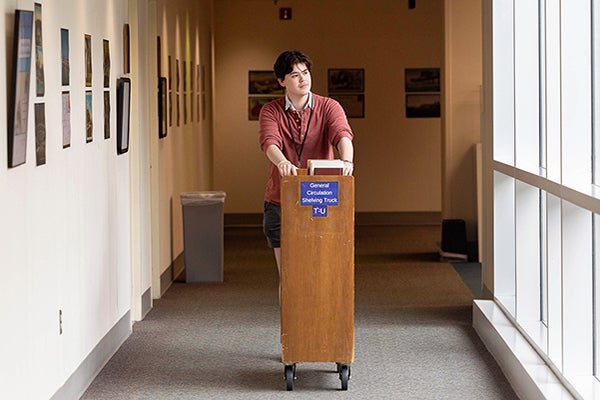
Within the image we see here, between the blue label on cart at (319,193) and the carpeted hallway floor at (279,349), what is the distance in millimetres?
1086

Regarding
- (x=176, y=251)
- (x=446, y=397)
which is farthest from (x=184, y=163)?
(x=446, y=397)

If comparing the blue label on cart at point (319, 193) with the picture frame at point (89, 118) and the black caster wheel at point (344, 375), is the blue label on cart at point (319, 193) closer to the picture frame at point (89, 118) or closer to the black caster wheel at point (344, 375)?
the black caster wheel at point (344, 375)

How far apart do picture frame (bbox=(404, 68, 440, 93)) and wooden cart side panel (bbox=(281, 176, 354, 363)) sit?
11088 mm

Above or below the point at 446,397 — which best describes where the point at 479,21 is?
above

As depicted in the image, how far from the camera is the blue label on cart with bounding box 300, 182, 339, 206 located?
21.2 ft

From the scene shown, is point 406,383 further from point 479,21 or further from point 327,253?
point 479,21

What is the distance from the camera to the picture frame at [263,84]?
17469 mm

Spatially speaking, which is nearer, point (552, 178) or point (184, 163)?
point (552, 178)

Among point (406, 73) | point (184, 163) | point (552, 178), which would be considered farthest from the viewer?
point (406, 73)

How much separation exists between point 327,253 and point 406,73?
11223mm

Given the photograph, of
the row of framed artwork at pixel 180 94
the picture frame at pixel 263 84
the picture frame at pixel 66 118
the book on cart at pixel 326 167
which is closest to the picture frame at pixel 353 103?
the picture frame at pixel 263 84

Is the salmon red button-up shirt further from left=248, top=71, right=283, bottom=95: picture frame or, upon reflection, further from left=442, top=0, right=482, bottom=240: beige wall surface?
left=248, top=71, right=283, bottom=95: picture frame

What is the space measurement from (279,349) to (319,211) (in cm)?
180

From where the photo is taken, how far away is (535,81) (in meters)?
7.90
